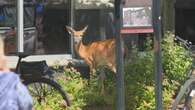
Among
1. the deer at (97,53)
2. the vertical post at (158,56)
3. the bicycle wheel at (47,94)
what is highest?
the vertical post at (158,56)

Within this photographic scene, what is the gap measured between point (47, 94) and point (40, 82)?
0.26 metres

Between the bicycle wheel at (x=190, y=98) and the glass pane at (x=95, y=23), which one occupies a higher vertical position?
the glass pane at (x=95, y=23)

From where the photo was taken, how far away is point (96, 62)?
936cm

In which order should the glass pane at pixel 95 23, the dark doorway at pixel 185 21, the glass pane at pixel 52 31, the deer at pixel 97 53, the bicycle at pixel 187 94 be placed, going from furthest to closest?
the dark doorway at pixel 185 21 < the glass pane at pixel 95 23 < the glass pane at pixel 52 31 < the deer at pixel 97 53 < the bicycle at pixel 187 94

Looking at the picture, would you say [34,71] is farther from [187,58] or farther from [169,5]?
[169,5]

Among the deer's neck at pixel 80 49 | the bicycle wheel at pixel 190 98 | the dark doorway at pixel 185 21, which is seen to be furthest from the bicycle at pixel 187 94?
the dark doorway at pixel 185 21

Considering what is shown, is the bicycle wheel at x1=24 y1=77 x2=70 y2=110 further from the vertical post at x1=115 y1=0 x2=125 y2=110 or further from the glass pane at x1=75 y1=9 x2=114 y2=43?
the glass pane at x1=75 y1=9 x2=114 y2=43

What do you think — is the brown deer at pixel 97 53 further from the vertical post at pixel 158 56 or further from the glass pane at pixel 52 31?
the vertical post at pixel 158 56

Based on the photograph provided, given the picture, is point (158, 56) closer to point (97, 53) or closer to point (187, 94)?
point (187, 94)

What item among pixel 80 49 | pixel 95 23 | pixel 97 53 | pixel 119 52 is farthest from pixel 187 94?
pixel 95 23

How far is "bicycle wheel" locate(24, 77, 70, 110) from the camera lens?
7.76m

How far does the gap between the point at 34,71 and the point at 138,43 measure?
3510mm

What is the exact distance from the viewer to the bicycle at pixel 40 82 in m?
7.77

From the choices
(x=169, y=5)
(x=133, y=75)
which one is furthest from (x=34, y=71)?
(x=169, y=5)
